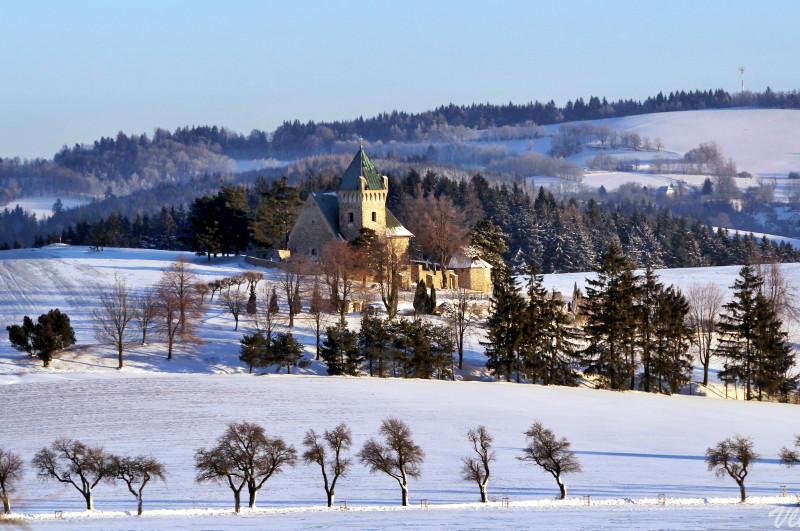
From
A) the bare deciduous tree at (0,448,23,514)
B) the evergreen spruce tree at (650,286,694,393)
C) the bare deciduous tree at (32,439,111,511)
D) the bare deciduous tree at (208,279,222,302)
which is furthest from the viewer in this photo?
the bare deciduous tree at (208,279,222,302)

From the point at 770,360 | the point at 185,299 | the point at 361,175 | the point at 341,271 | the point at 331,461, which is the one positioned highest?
the point at 361,175

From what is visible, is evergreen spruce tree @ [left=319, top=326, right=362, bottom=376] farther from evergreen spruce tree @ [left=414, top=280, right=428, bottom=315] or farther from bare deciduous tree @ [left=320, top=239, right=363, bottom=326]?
evergreen spruce tree @ [left=414, top=280, right=428, bottom=315]

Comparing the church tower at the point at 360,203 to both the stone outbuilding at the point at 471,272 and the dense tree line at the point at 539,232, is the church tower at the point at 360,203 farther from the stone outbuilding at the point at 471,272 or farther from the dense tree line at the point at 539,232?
the dense tree line at the point at 539,232

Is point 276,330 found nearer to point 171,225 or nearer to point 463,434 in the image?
point 463,434

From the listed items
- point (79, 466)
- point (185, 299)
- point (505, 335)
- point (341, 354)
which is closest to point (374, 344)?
point (341, 354)

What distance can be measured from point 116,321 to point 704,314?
133 ft

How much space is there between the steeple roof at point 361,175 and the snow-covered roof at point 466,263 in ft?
28.8

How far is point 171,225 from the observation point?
125875mm

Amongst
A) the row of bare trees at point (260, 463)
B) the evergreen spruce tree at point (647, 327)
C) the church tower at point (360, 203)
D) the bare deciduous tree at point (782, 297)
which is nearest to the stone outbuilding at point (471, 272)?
the church tower at point (360, 203)

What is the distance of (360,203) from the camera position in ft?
268

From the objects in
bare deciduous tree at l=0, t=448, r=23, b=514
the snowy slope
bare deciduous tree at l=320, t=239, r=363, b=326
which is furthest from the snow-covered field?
bare deciduous tree at l=320, t=239, r=363, b=326

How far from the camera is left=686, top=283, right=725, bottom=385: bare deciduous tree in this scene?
61.4 meters

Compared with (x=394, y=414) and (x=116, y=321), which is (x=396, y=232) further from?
(x=394, y=414)

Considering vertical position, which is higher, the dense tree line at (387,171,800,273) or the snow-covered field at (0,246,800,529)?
the dense tree line at (387,171,800,273)
